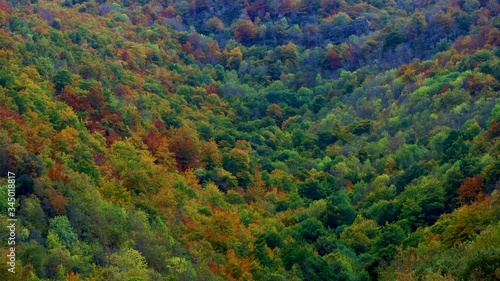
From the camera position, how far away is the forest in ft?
159

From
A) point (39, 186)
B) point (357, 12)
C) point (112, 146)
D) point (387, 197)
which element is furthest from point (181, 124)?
point (357, 12)

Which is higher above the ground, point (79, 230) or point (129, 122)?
point (79, 230)

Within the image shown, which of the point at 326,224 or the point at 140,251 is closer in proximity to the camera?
the point at 140,251

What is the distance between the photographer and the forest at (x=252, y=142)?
48.4 metres

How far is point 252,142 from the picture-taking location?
285 feet

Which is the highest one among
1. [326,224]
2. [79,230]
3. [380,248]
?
[79,230]

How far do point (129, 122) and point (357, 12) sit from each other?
58.3 metres

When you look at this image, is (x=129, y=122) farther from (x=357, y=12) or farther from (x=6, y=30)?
(x=357, y=12)

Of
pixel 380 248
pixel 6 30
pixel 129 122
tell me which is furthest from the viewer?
pixel 6 30

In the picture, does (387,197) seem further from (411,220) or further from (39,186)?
(39,186)

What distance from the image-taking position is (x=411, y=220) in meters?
60.6

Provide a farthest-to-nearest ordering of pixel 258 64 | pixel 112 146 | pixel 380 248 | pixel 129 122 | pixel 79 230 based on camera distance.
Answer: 1. pixel 258 64
2. pixel 129 122
3. pixel 112 146
4. pixel 380 248
5. pixel 79 230

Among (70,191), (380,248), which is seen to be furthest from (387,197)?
(70,191)

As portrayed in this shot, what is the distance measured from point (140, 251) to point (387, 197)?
26191 mm
